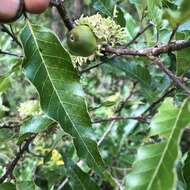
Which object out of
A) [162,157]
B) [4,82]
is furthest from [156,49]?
[4,82]

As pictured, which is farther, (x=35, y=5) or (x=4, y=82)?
(x=4, y=82)

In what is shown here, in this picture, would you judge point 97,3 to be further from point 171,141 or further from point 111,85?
point 111,85

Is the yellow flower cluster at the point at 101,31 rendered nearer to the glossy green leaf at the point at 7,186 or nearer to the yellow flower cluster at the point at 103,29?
the yellow flower cluster at the point at 103,29

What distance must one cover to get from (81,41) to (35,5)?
0.31 ft

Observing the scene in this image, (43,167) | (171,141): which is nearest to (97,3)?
(171,141)

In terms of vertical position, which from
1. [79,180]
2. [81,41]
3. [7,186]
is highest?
[81,41]

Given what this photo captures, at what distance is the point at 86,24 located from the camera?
854 millimetres

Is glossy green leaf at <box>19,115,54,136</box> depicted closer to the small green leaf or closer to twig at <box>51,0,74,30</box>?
the small green leaf

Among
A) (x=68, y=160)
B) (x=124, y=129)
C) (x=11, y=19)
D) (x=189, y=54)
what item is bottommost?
(x=124, y=129)

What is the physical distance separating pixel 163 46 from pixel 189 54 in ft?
0.50

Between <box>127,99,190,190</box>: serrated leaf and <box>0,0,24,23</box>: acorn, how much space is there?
0.85ft

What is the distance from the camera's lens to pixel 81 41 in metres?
0.80

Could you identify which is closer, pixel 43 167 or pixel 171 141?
pixel 171 141

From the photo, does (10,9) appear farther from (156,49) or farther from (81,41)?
(156,49)
